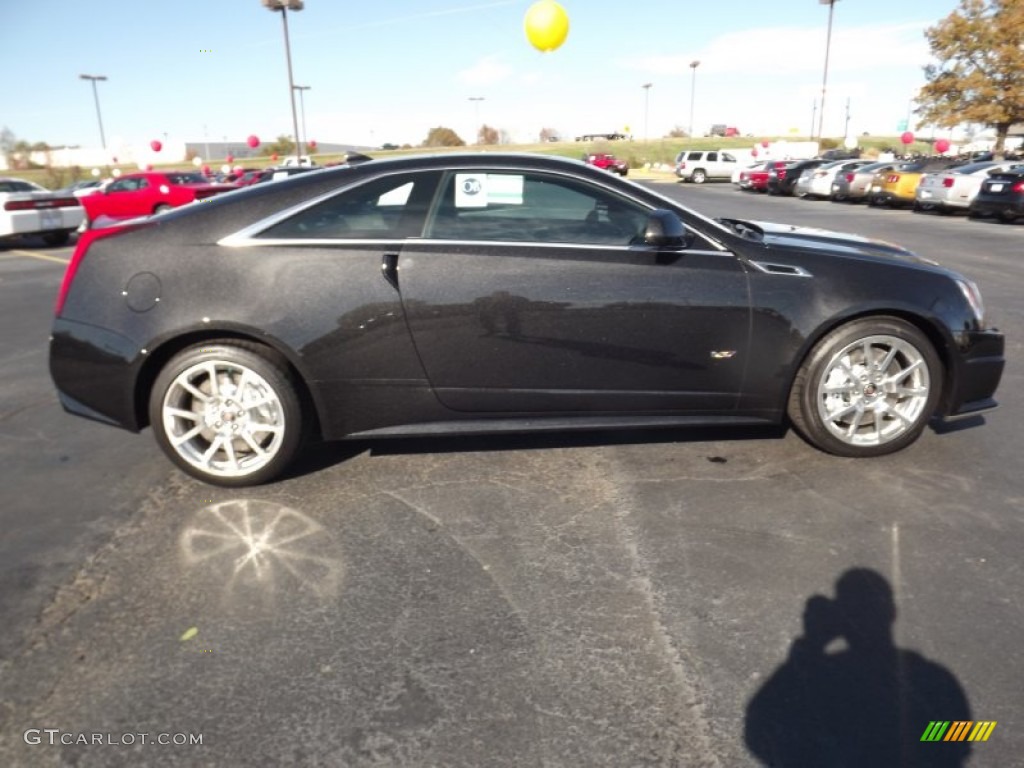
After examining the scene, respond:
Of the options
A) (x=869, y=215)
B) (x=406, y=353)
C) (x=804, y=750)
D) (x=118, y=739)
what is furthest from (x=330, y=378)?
(x=869, y=215)

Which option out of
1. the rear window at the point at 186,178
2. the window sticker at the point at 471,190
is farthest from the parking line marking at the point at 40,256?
the window sticker at the point at 471,190

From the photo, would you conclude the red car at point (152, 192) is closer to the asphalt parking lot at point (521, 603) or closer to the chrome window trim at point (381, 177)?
the chrome window trim at point (381, 177)

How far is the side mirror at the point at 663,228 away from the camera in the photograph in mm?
3430

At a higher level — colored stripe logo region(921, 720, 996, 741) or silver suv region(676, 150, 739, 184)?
silver suv region(676, 150, 739, 184)

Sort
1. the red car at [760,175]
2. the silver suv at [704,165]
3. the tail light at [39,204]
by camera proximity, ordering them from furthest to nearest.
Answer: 1. the silver suv at [704,165]
2. the red car at [760,175]
3. the tail light at [39,204]

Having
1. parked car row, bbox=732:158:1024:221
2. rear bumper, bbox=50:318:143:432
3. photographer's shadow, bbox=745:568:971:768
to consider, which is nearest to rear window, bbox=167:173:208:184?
rear bumper, bbox=50:318:143:432

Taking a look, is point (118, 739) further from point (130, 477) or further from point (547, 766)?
point (130, 477)

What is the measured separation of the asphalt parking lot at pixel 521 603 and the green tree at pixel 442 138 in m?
85.9

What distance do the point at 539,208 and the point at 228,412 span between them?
180 cm

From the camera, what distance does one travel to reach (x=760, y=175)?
33969 mm

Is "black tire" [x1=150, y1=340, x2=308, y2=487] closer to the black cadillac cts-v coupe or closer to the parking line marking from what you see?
the black cadillac cts-v coupe

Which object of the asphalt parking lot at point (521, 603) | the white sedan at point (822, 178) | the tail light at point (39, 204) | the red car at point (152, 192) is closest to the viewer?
the asphalt parking lot at point (521, 603)

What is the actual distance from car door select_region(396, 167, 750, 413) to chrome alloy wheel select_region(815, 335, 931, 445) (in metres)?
0.52

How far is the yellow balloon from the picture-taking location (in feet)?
47.7
